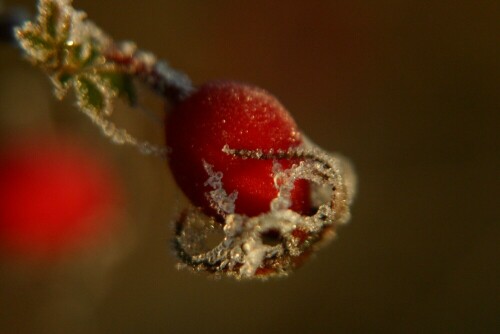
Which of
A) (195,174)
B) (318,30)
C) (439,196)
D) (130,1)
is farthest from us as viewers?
(439,196)

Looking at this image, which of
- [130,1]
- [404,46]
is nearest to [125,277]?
[130,1]

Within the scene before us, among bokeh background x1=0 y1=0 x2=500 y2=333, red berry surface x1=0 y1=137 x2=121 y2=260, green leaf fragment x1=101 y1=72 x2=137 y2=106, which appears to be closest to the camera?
green leaf fragment x1=101 y1=72 x2=137 y2=106

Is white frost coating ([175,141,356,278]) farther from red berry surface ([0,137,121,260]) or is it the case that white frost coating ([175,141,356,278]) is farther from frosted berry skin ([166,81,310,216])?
red berry surface ([0,137,121,260])

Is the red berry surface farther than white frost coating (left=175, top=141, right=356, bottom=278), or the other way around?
the red berry surface

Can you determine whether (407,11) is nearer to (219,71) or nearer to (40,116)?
(219,71)

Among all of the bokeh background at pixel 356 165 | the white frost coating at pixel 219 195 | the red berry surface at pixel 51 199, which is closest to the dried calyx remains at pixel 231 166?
the white frost coating at pixel 219 195

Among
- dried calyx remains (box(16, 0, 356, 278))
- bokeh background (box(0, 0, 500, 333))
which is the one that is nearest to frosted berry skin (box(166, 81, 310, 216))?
dried calyx remains (box(16, 0, 356, 278))
